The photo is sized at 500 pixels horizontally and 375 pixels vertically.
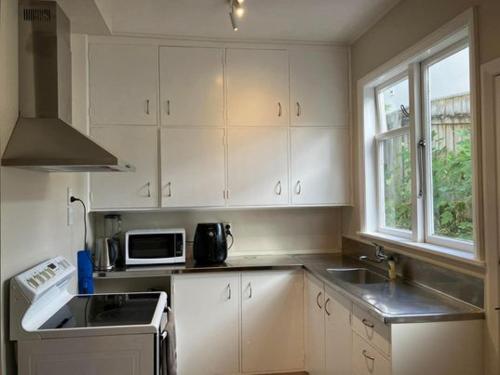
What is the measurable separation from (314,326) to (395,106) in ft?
5.29

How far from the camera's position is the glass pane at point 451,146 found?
2.09m

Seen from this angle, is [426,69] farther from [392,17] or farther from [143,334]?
[143,334]

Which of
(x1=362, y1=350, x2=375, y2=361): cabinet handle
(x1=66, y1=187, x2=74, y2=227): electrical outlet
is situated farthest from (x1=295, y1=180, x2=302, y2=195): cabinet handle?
(x1=66, y1=187, x2=74, y2=227): electrical outlet

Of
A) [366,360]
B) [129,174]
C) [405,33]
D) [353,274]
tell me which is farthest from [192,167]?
[366,360]

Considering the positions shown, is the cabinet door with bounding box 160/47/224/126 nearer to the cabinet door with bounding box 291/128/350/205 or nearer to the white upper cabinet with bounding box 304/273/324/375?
the cabinet door with bounding box 291/128/350/205

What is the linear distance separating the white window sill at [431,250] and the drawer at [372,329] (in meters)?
0.50

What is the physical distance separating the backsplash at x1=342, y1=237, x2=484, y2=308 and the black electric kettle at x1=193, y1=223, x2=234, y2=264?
3.82ft

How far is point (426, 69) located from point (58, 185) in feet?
7.40

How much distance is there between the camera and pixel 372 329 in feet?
6.31

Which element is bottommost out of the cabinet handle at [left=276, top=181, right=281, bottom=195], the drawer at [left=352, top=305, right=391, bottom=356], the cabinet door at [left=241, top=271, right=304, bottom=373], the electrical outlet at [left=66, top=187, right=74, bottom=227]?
the cabinet door at [left=241, top=271, right=304, bottom=373]

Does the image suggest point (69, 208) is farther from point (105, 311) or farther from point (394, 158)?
point (394, 158)

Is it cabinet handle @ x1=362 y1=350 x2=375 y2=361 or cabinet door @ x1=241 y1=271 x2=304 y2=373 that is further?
cabinet door @ x1=241 y1=271 x2=304 y2=373

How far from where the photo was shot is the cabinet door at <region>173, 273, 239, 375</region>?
2906 millimetres

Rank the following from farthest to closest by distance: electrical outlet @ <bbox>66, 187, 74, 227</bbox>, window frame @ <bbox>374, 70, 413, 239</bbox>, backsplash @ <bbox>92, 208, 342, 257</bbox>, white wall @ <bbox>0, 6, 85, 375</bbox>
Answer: backsplash @ <bbox>92, 208, 342, 257</bbox>, window frame @ <bbox>374, 70, 413, 239</bbox>, electrical outlet @ <bbox>66, 187, 74, 227</bbox>, white wall @ <bbox>0, 6, 85, 375</bbox>
